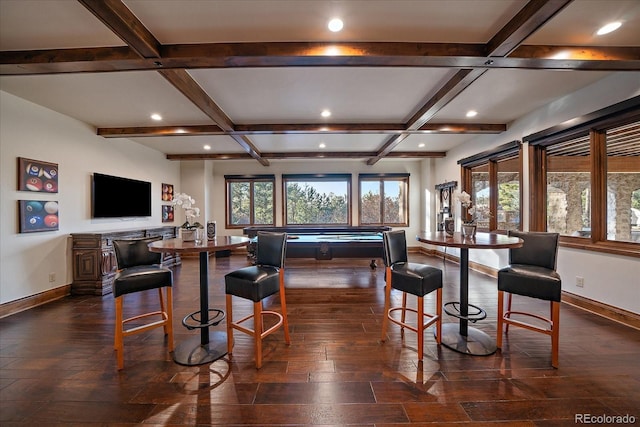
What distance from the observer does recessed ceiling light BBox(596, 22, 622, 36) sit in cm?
210

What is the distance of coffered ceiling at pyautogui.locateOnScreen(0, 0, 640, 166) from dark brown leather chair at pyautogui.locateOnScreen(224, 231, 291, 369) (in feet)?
5.49

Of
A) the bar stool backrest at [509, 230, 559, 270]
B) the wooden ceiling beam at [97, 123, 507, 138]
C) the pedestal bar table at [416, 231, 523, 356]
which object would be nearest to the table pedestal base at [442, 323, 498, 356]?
the pedestal bar table at [416, 231, 523, 356]

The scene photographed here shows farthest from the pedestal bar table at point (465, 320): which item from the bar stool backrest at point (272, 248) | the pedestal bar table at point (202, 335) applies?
the pedestal bar table at point (202, 335)

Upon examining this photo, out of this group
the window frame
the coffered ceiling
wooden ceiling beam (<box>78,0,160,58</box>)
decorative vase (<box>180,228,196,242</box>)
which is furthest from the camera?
the window frame

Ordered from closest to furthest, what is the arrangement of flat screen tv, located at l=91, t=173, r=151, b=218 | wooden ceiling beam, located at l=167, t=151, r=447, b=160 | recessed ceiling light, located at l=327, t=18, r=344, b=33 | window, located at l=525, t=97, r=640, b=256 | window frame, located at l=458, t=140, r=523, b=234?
1. recessed ceiling light, located at l=327, t=18, r=344, b=33
2. window, located at l=525, t=97, r=640, b=256
3. window frame, located at l=458, t=140, r=523, b=234
4. flat screen tv, located at l=91, t=173, r=151, b=218
5. wooden ceiling beam, located at l=167, t=151, r=447, b=160

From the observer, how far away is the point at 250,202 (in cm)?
779

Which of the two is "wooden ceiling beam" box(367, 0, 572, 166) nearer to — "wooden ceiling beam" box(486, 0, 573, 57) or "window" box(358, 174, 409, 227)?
"wooden ceiling beam" box(486, 0, 573, 57)

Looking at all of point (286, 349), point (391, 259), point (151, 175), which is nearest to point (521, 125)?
point (391, 259)

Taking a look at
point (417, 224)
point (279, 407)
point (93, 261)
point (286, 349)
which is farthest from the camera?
point (417, 224)

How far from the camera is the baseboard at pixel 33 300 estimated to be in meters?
3.06

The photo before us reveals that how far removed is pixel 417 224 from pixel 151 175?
7.00 meters

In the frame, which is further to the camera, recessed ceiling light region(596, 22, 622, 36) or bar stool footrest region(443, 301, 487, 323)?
bar stool footrest region(443, 301, 487, 323)

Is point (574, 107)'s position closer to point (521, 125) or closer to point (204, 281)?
point (521, 125)

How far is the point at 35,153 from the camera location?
342 cm
